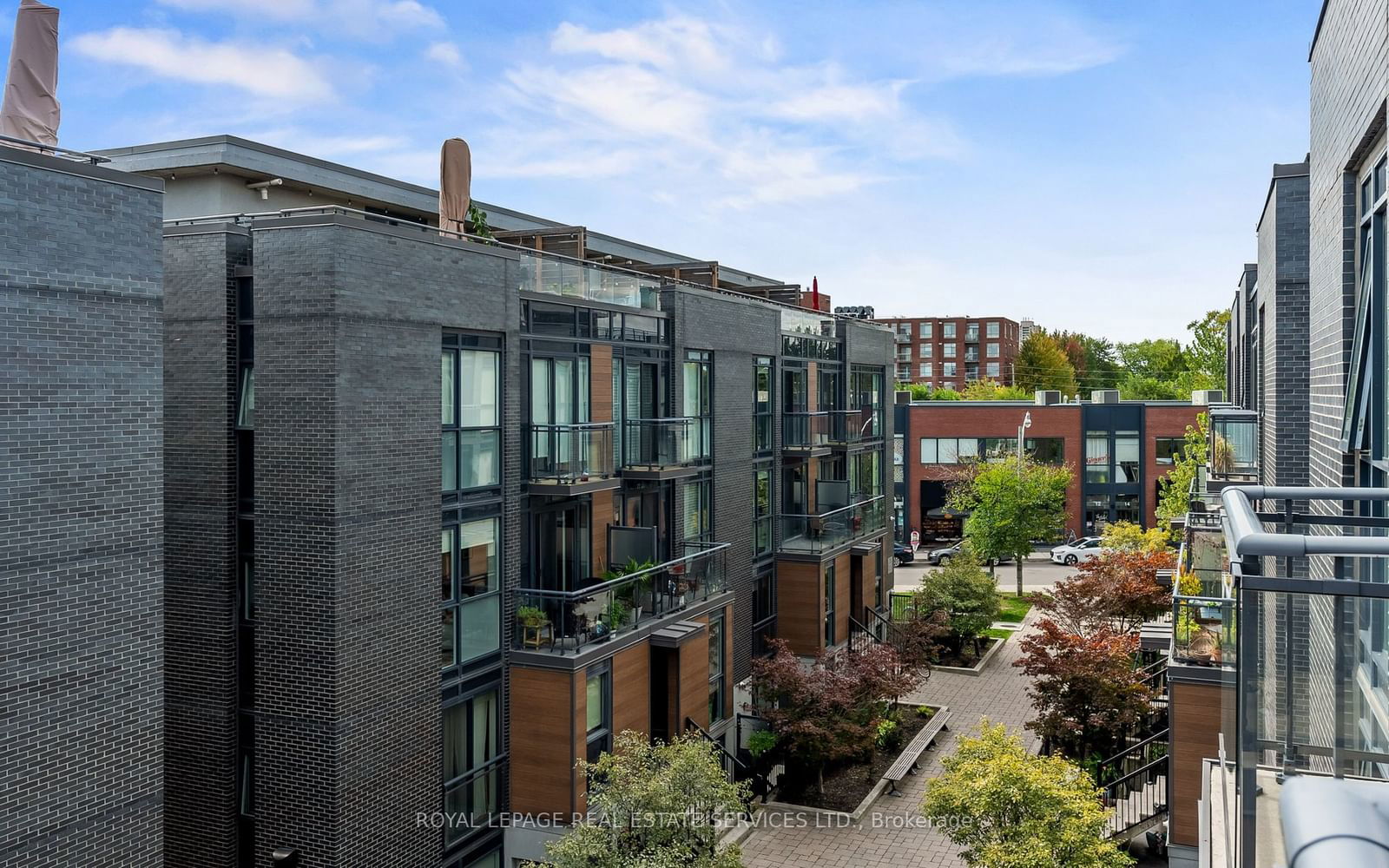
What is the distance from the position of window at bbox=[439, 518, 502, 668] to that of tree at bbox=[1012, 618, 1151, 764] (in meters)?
11.6

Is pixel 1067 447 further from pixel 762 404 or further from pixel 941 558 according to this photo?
pixel 762 404

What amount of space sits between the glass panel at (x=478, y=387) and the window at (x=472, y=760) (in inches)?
181

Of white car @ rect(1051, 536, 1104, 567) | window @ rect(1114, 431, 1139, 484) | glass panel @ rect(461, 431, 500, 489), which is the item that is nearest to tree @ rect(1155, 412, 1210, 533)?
white car @ rect(1051, 536, 1104, 567)

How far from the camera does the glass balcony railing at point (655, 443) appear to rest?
22.2 metres

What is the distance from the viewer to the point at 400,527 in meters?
15.9

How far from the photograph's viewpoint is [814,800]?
23.0m

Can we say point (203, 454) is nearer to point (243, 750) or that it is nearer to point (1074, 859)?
point (243, 750)

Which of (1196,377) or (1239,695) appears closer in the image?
(1239,695)

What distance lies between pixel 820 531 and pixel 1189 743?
46.4 ft

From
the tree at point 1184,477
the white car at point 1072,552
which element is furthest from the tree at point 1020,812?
the white car at point 1072,552

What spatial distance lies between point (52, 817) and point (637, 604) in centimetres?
1023

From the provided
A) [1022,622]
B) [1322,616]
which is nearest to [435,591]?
[1322,616]

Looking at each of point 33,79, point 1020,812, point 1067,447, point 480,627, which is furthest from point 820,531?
point 1067,447

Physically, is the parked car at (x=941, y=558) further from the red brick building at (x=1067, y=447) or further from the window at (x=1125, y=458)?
the window at (x=1125, y=458)
